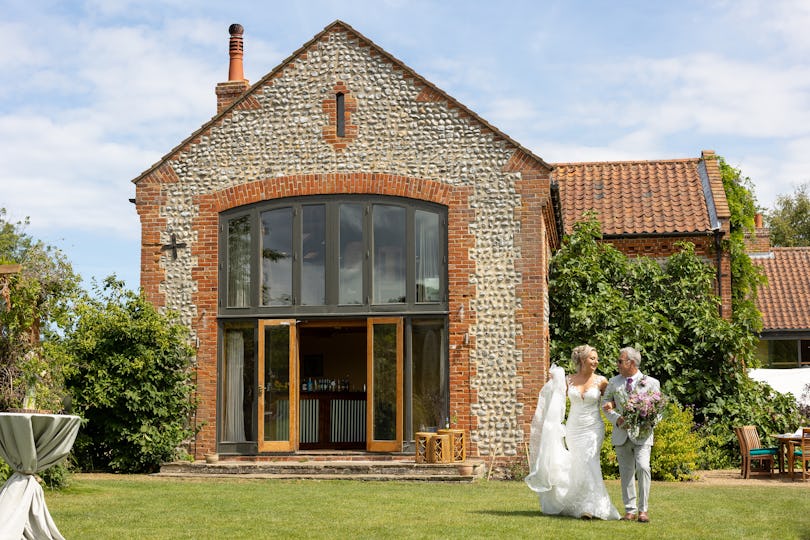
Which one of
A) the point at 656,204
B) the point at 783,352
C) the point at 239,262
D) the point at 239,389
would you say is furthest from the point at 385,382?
the point at 783,352

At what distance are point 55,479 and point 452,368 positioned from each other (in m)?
6.53

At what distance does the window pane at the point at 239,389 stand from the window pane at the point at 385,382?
2.17m

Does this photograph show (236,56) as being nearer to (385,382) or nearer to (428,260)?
(428,260)

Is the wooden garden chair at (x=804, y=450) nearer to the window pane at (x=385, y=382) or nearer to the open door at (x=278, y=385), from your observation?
the window pane at (x=385, y=382)

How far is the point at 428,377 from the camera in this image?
17.0 metres

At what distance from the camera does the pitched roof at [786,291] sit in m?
27.8

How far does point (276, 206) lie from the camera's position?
57.7ft

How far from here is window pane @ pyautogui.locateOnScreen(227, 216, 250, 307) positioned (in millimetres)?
17594

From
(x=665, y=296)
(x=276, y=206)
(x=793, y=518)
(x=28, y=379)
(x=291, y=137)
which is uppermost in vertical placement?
(x=291, y=137)

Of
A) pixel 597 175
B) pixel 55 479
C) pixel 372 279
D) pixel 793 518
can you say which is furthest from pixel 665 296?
pixel 55 479

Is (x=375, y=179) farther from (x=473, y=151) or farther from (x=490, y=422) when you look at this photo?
(x=490, y=422)

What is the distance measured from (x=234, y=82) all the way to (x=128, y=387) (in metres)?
6.18

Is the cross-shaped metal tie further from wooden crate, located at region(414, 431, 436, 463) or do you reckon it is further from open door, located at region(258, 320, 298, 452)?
wooden crate, located at region(414, 431, 436, 463)

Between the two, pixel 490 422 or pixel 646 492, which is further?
pixel 490 422
